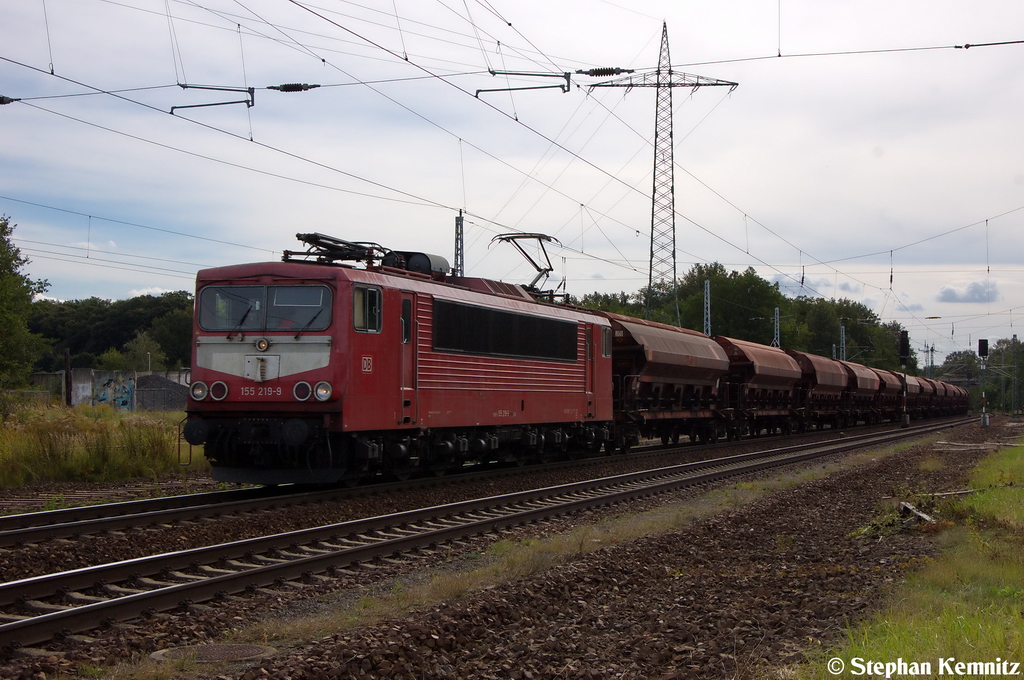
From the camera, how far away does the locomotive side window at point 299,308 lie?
1385 cm

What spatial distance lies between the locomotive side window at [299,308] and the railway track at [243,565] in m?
3.49

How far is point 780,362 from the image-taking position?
3669 cm

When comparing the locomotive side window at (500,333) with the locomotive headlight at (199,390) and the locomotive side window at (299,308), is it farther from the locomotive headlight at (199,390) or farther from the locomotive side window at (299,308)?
the locomotive headlight at (199,390)

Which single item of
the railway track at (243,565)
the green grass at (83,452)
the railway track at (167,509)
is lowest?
the railway track at (243,565)

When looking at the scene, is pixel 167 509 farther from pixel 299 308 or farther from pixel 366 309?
pixel 366 309

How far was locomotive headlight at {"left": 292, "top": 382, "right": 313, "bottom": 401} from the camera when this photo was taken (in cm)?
1351

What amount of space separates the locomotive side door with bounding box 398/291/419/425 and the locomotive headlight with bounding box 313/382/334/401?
1780mm

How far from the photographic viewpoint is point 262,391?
13.8 meters

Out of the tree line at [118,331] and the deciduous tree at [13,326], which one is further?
the tree line at [118,331]

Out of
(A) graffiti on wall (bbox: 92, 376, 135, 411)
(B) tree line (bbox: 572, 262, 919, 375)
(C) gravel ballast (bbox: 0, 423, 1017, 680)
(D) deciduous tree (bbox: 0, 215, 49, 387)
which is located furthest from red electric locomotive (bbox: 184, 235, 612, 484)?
(B) tree line (bbox: 572, 262, 919, 375)

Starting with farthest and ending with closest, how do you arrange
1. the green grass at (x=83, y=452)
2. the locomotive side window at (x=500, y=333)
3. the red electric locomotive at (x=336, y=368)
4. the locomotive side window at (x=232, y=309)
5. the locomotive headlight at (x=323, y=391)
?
1. the locomotive side window at (x=500, y=333)
2. the green grass at (x=83, y=452)
3. the locomotive side window at (x=232, y=309)
4. the red electric locomotive at (x=336, y=368)
5. the locomotive headlight at (x=323, y=391)

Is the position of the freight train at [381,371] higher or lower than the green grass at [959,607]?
higher

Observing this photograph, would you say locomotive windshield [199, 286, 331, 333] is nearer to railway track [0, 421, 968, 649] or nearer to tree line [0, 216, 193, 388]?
railway track [0, 421, 968, 649]

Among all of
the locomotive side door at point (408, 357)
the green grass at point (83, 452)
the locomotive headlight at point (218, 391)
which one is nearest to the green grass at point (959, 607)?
the locomotive side door at point (408, 357)
